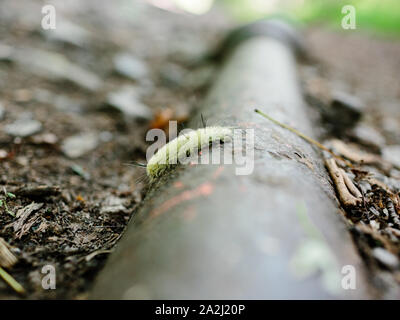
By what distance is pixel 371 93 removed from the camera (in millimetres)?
3656

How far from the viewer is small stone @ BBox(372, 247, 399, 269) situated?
1.00 m

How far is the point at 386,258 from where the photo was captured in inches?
40.6

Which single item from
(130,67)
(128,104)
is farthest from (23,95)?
(130,67)

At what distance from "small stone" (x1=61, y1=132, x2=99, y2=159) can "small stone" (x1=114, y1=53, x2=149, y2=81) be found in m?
1.25

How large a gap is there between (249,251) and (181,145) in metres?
0.68

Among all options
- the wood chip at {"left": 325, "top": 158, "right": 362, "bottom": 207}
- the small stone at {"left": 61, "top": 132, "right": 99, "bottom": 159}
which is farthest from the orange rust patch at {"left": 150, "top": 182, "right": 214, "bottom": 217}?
the small stone at {"left": 61, "top": 132, "right": 99, "bottom": 159}

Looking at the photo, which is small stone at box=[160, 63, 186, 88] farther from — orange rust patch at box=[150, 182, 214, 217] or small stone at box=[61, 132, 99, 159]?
orange rust patch at box=[150, 182, 214, 217]

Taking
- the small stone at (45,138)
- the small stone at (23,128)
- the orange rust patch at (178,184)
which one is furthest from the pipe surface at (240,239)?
the small stone at (23,128)

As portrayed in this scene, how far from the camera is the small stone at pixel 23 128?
2.14m

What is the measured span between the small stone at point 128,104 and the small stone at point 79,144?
0.45 meters

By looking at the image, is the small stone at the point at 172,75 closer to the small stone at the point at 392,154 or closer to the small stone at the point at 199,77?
the small stone at the point at 199,77

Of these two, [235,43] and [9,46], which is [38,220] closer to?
[9,46]
